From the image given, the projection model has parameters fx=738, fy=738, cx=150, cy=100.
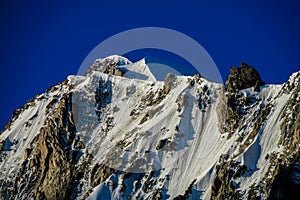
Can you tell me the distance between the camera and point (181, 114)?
177000 mm

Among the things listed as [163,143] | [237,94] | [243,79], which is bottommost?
[163,143]

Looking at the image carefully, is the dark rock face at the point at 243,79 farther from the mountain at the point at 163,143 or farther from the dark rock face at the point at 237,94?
the mountain at the point at 163,143

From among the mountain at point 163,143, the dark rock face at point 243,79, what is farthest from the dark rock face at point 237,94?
the mountain at point 163,143

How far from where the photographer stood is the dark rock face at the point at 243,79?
173m

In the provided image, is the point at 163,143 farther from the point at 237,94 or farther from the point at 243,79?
the point at 243,79

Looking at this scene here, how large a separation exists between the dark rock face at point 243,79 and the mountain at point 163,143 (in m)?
0.27

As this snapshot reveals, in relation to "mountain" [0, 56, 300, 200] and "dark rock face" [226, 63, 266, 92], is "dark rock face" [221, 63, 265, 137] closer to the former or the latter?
"dark rock face" [226, 63, 266, 92]

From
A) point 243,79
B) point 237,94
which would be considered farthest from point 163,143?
point 243,79

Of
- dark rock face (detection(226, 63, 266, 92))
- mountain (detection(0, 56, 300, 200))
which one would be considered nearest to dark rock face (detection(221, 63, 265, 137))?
dark rock face (detection(226, 63, 266, 92))

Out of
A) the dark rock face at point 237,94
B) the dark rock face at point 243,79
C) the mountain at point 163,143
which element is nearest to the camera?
the mountain at point 163,143

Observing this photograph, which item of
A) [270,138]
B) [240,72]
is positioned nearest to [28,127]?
[240,72]

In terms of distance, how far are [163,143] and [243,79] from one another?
957 inches

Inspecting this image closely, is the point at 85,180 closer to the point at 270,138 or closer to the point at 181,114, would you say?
the point at 181,114

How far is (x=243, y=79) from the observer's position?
572 feet
